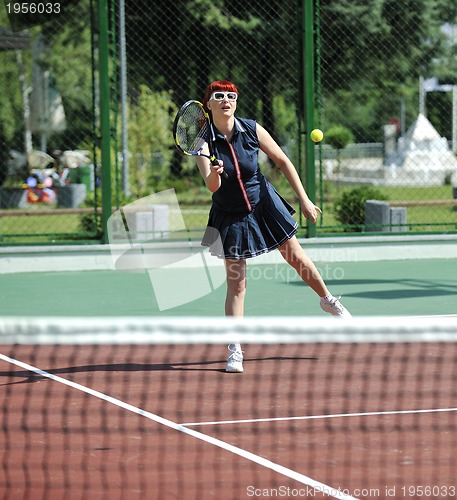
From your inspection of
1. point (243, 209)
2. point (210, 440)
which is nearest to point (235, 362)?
point (243, 209)

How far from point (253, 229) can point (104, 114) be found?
16.6ft

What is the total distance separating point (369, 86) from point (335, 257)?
14.0 m

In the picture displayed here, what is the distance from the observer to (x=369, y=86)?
24.9m

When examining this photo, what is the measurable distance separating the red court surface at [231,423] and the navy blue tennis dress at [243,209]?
73 cm

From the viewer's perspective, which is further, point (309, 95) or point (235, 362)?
point (309, 95)

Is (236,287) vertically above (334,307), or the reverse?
(236,287)

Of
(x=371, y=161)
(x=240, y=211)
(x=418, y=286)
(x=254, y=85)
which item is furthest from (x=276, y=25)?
(x=371, y=161)

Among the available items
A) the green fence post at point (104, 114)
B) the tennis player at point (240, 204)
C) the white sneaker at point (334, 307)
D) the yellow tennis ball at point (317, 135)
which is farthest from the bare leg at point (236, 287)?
the green fence post at point (104, 114)

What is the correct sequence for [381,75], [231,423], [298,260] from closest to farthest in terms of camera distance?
[231,423] < [298,260] < [381,75]

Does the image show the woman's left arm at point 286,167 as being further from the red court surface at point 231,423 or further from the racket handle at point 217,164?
the red court surface at point 231,423

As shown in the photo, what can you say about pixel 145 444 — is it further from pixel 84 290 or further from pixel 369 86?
pixel 369 86

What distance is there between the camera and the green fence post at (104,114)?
439 inches

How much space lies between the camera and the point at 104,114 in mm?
11172

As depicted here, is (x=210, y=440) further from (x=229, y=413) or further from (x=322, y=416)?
(x=322, y=416)
